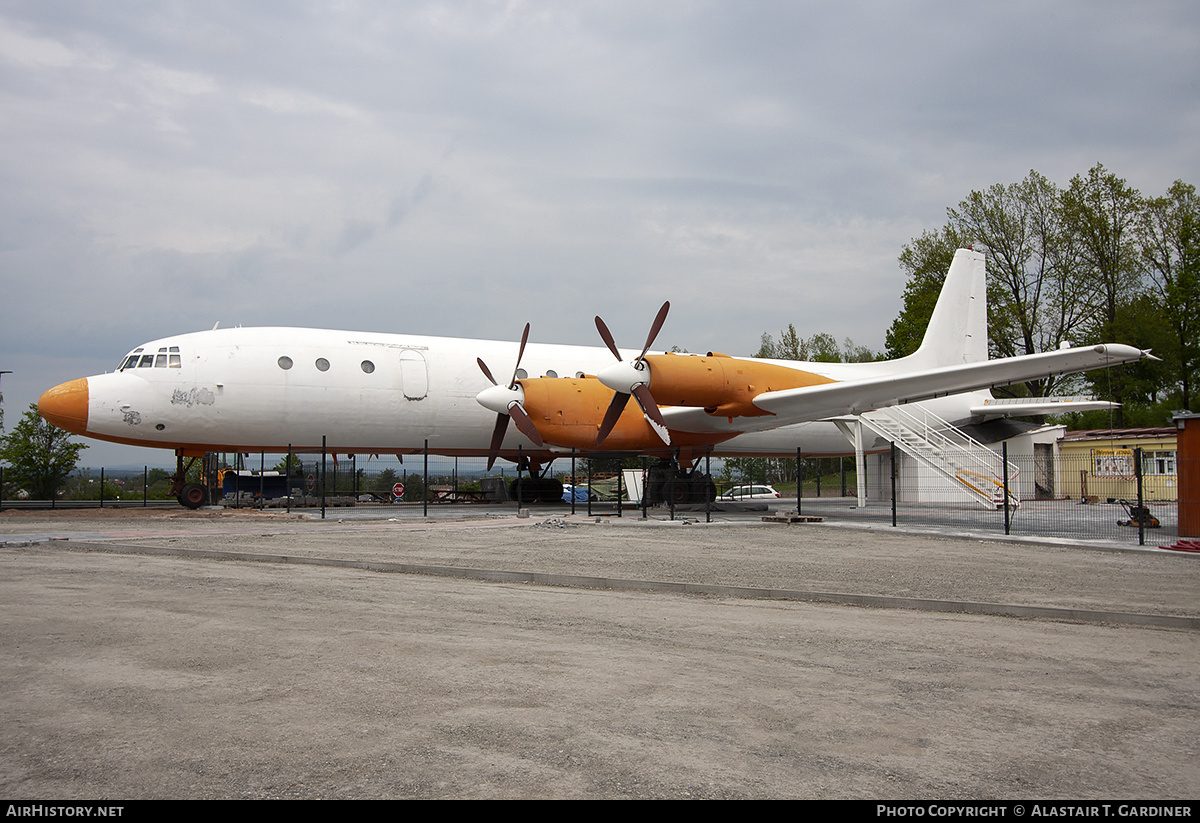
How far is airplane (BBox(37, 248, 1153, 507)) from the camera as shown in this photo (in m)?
19.4

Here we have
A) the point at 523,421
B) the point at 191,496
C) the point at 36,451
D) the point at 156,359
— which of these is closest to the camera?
the point at 156,359

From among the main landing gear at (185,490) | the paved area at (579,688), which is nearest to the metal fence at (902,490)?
the main landing gear at (185,490)

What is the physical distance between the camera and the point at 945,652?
19.6 feet

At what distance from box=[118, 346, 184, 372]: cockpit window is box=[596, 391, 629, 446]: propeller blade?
1081 cm

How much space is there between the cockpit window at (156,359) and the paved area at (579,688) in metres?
11.3

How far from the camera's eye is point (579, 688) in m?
4.82

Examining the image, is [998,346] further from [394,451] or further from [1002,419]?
[394,451]

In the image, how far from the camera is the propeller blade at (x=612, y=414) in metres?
20.2

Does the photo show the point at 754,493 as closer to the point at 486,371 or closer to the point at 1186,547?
the point at 486,371

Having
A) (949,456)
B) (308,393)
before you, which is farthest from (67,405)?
(949,456)

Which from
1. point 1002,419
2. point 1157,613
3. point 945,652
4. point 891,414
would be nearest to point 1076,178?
point 1002,419

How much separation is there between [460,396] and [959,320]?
18.5 metres

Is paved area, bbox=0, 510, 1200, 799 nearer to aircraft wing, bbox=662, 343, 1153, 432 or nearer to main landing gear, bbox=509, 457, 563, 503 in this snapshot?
aircraft wing, bbox=662, 343, 1153, 432
